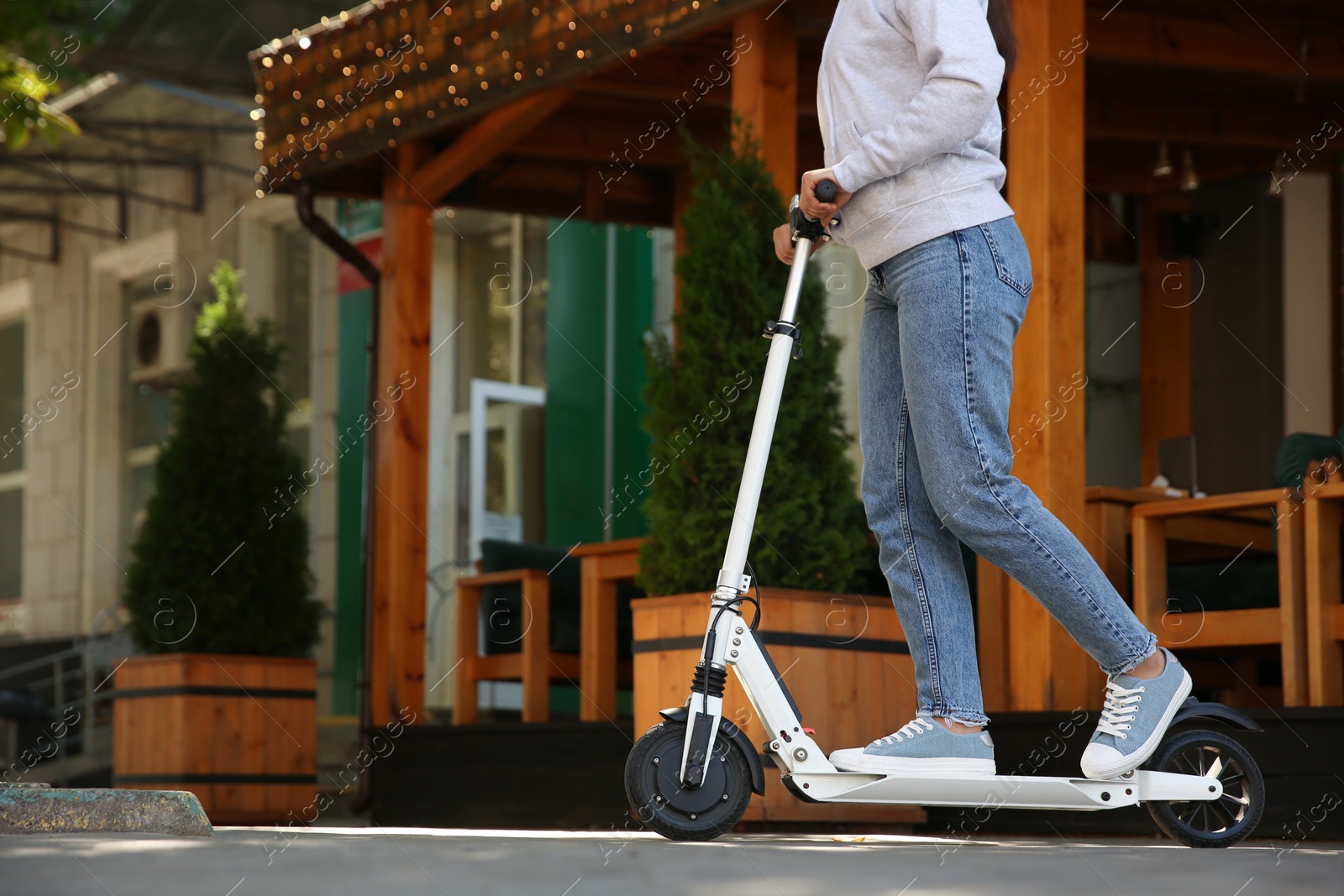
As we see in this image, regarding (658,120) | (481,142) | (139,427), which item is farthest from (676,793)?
(139,427)

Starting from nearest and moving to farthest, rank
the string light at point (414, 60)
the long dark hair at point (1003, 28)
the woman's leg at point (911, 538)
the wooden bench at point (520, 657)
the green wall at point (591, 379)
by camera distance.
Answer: the woman's leg at point (911, 538), the long dark hair at point (1003, 28), the string light at point (414, 60), the wooden bench at point (520, 657), the green wall at point (591, 379)

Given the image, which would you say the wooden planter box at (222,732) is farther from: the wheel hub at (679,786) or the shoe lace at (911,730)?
the shoe lace at (911,730)

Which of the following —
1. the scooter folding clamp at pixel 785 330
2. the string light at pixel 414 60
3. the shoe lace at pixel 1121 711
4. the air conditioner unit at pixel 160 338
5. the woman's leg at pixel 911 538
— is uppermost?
the string light at pixel 414 60

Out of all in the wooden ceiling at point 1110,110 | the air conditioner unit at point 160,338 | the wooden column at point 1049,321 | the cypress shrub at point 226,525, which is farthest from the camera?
the air conditioner unit at point 160,338

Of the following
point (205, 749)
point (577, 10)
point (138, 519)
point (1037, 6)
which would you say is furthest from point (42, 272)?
point (1037, 6)

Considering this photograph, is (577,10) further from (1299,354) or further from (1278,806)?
(1299,354)

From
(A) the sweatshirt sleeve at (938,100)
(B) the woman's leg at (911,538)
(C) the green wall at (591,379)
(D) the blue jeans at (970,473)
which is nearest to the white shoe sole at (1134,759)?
(D) the blue jeans at (970,473)

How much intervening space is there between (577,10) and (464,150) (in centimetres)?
121

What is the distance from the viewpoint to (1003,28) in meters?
2.80

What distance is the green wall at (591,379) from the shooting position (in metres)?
9.41

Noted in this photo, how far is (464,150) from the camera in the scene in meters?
6.48

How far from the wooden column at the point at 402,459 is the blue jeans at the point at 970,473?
4235 millimetres

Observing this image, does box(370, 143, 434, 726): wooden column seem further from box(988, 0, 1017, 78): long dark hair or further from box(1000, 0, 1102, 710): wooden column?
box(988, 0, 1017, 78): long dark hair

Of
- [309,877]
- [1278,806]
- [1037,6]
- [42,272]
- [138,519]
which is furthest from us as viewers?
[42,272]
